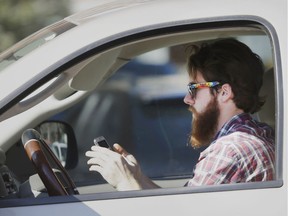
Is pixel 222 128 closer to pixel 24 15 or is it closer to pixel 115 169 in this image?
pixel 115 169

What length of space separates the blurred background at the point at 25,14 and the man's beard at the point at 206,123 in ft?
22.6

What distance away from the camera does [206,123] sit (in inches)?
112

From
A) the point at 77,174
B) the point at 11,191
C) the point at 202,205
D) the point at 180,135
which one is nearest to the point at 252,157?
the point at 202,205

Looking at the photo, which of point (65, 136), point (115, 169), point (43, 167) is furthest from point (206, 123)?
point (65, 136)

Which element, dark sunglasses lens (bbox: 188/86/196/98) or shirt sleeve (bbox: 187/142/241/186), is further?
dark sunglasses lens (bbox: 188/86/196/98)

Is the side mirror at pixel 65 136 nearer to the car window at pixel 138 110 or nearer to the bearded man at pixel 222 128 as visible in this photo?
the bearded man at pixel 222 128

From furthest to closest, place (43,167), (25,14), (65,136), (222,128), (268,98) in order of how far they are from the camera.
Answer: (25,14), (65,136), (268,98), (222,128), (43,167)

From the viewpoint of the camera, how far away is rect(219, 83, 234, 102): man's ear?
2.79m

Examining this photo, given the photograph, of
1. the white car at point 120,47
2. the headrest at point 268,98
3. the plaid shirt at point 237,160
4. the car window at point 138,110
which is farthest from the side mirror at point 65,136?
the car window at point 138,110

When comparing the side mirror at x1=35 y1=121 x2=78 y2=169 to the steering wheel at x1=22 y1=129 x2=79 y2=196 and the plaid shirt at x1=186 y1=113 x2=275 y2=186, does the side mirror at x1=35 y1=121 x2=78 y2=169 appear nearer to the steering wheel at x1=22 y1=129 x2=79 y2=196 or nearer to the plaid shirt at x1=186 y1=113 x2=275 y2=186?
the steering wheel at x1=22 y1=129 x2=79 y2=196

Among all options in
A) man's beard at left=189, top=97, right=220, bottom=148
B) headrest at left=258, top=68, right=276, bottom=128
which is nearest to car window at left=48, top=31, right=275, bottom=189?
headrest at left=258, top=68, right=276, bottom=128

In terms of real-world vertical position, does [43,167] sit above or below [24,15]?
below

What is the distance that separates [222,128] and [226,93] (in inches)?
5.2

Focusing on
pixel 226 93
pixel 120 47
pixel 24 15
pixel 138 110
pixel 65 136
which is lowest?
pixel 65 136
